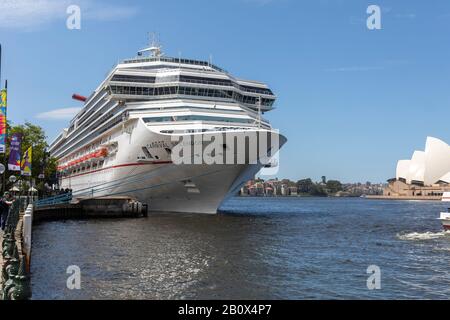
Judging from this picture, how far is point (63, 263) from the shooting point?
2100cm

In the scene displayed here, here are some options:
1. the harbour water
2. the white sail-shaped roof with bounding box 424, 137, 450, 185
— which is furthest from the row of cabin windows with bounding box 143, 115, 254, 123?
the white sail-shaped roof with bounding box 424, 137, 450, 185

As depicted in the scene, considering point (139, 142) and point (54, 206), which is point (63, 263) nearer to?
point (139, 142)

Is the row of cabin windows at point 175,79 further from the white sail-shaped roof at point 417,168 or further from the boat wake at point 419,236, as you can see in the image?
the white sail-shaped roof at point 417,168

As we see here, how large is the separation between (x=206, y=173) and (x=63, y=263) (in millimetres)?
20379

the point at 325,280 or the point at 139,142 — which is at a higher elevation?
the point at 139,142

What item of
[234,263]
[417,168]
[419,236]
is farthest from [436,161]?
[234,263]

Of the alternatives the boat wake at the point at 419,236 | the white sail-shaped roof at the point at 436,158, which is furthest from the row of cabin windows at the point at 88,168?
the white sail-shaped roof at the point at 436,158

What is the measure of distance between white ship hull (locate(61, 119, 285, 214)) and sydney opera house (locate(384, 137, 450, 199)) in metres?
97.5

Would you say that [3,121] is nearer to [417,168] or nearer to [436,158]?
[436,158]

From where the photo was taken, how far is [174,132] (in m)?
40.8

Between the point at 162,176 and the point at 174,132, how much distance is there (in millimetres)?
4261

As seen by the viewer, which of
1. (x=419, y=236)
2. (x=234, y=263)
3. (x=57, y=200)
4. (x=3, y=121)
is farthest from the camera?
(x=57, y=200)

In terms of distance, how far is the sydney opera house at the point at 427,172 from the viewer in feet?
426
